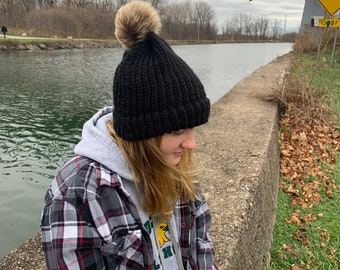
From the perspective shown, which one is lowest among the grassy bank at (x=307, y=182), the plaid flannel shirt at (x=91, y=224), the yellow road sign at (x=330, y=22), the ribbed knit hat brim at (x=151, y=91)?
the grassy bank at (x=307, y=182)

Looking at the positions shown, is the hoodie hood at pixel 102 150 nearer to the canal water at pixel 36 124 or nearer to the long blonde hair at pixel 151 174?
the long blonde hair at pixel 151 174

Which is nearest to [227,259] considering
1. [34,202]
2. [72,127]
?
[34,202]

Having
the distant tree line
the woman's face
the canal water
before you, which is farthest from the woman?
the distant tree line

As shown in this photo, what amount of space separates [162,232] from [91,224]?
0.40 m

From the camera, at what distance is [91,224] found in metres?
1.18

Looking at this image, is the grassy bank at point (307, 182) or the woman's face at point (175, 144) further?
the grassy bank at point (307, 182)

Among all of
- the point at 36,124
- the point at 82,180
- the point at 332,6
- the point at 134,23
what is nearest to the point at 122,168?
the point at 82,180

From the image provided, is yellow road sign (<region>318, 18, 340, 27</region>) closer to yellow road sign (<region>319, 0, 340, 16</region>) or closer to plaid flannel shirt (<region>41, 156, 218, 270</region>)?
yellow road sign (<region>319, 0, 340, 16</region>)

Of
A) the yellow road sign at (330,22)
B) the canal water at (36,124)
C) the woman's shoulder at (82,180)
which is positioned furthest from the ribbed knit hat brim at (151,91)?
the yellow road sign at (330,22)

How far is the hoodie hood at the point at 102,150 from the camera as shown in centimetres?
127

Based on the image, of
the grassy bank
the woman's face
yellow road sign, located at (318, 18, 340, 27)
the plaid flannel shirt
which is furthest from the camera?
yellow road sign, located at (318, 18, 340, 27)

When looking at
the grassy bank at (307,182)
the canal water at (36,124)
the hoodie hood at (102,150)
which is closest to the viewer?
the hoodie hood at (102,150)

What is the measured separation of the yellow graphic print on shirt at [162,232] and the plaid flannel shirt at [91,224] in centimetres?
13

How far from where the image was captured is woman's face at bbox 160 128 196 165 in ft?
4.61
